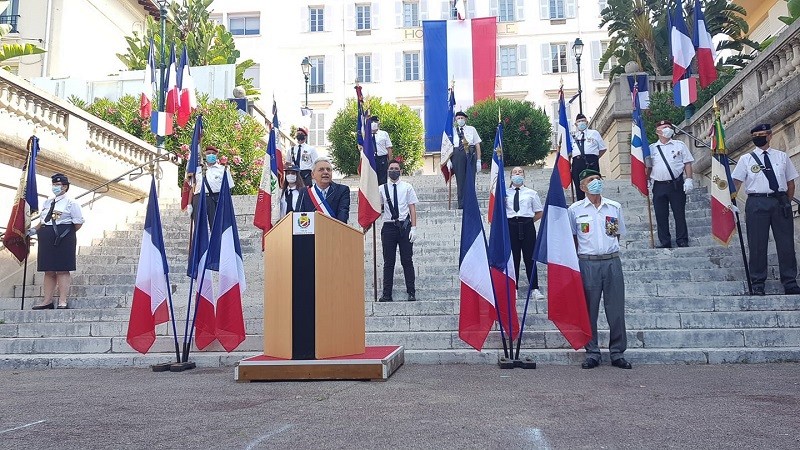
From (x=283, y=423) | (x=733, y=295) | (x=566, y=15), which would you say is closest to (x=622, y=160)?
(x=733, y=295)

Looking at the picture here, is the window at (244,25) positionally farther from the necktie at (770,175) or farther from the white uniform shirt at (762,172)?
the necktie at (770,175)

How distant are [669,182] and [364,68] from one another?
31760mm

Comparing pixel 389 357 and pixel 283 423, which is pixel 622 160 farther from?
pixel 283 423

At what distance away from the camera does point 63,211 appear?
32.1ft

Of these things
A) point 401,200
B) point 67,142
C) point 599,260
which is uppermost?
point 67,142

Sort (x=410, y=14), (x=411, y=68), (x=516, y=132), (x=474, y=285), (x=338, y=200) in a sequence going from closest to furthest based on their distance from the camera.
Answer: (x=474, y=285)
(x=338, y=200)
(x=516, y=132)
(x=411, y=68)
(x=410, y=14)

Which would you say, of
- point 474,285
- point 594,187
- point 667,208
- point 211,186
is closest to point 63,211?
point 211,186

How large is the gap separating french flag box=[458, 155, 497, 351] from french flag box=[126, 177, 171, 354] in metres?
3.38

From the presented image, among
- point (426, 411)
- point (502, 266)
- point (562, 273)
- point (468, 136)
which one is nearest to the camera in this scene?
point (426, 411)

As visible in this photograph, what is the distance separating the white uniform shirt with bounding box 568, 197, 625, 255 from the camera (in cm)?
691

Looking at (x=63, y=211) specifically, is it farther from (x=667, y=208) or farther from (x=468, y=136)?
(x=667, y=208)

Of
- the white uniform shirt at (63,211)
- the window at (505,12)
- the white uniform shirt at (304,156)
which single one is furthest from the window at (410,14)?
the white uniform shirt at (63,211)

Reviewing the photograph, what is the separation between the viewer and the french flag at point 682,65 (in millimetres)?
12297

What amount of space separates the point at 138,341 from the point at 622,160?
1566 centimetres
